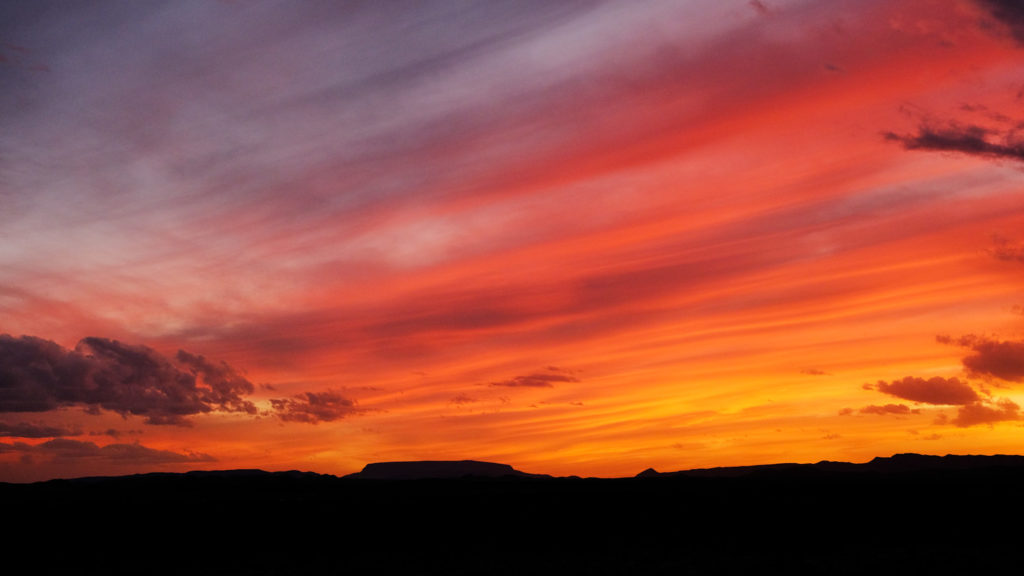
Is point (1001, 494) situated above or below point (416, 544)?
above

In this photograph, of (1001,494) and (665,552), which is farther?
(1001,494)

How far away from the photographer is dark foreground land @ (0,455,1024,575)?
6406 cm

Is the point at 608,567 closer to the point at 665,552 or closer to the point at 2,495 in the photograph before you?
the point at 665,552

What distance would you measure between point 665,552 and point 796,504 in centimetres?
2547

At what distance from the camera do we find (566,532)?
8312cm

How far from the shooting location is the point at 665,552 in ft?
227

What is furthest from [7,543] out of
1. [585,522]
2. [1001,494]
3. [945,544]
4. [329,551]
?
[1001,494]

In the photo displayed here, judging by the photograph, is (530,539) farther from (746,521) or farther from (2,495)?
(2,495)

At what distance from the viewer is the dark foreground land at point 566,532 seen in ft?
210

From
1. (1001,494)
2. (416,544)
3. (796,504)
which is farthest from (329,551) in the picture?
(1001,494)

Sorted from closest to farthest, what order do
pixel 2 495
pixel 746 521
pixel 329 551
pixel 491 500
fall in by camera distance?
1. pixel 329 551
2. pixel 746 521
3. pixel 491 500
4. pixel 2 495

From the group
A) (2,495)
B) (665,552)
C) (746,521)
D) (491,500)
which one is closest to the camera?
(665,552)

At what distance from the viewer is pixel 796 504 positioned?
8788 centimetres

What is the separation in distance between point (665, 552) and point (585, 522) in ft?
60.7
